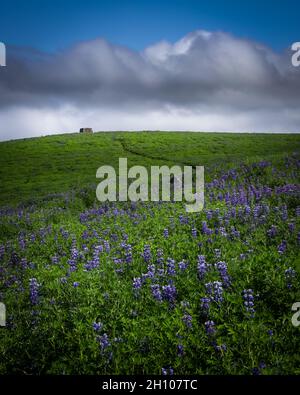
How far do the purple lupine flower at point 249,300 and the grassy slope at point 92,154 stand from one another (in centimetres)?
2166

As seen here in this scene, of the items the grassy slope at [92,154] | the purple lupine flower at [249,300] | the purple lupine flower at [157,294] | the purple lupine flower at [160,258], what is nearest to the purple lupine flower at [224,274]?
the purple lupine flower at [249,300]

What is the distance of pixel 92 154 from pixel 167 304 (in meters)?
43.5

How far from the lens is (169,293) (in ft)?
16.9

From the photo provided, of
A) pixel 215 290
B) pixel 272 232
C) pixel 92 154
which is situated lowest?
pixel 215 290

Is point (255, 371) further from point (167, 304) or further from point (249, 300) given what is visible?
point (167, 304)

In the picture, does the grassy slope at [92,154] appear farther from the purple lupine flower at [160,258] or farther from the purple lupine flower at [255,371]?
the purple lupine flower at [255,371]

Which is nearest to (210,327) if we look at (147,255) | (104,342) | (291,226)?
(104,342)

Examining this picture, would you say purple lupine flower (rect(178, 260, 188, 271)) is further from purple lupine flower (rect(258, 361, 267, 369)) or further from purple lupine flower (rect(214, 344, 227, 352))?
purple lupine flower (rect(258, 361, 267, 369))

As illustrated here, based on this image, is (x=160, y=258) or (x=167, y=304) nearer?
(x=167, y=304)

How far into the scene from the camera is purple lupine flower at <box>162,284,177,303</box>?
5105 millimetres

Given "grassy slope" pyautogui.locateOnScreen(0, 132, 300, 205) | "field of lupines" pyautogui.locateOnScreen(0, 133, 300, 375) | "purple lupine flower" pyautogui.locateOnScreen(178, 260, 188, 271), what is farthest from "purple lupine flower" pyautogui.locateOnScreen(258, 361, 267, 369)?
"grassy slope" pyautogui.locateOnScreen(0, 132, 300, 205)

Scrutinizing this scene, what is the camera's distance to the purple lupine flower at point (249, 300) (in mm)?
4500
